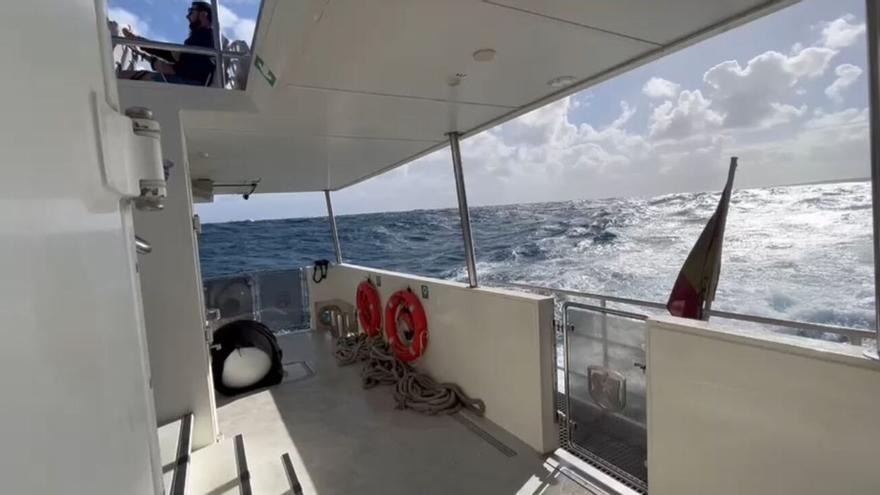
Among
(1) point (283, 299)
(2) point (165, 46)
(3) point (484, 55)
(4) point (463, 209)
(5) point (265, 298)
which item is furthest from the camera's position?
(1) point (283, 299)

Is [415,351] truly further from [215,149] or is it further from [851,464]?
[851,464]

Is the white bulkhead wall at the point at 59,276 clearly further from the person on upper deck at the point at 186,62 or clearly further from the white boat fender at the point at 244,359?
the white boat fender at the point at 244,359

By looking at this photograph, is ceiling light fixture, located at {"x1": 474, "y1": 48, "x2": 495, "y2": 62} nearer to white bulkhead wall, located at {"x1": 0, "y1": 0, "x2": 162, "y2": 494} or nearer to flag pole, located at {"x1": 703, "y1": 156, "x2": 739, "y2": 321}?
white bulkhead wall, located at {"x1": 0, "y1": 0, "x2": 162, "y2": 494}

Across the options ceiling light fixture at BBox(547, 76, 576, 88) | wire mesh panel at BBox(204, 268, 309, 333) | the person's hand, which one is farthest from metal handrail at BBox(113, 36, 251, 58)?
wire mesh panel at BBox(204, 268, 309, 333)

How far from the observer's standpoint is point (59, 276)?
349mm

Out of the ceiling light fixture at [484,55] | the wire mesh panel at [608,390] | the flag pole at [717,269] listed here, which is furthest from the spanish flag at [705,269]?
the ceiling light fixture at [484,55]

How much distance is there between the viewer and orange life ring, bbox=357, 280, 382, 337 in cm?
402

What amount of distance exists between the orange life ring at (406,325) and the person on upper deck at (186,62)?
6.59 ft

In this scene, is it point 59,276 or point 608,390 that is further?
point 608,390

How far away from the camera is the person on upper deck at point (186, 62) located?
2.28 metres

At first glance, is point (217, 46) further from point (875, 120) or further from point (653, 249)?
point (653, 249)

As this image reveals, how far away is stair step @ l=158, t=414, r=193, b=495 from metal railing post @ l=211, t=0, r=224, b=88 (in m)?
1.82

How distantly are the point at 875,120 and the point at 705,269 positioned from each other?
970 mm

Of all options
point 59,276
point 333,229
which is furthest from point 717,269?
point 333,229
